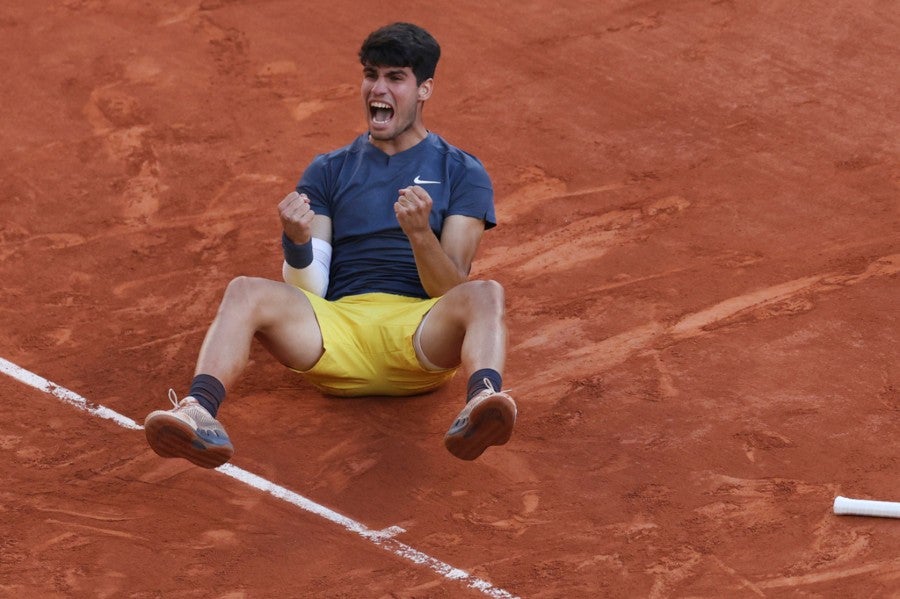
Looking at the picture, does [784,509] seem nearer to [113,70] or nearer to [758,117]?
[758,117]

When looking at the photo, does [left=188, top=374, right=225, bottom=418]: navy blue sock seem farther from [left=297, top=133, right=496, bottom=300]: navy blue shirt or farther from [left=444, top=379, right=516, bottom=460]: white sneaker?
[left=297, top=133, right=496, bottom=300]: navy blue shirt

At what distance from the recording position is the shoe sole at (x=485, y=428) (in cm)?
572

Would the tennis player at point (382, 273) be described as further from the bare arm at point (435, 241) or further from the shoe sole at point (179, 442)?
the shoe sole at point (179, 442)

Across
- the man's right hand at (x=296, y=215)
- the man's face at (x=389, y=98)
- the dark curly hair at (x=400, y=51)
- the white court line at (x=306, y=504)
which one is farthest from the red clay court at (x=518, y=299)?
the dark curly hair at (x=400, y=51)

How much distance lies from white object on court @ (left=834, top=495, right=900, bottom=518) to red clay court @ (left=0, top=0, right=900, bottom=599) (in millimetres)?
37

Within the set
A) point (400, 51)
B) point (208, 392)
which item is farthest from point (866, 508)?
point (400, 51)

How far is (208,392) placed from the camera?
6.07m

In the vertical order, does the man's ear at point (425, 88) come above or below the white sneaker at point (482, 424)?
above

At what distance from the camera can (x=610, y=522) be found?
6.20 metres

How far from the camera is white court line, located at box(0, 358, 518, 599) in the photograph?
5.90 metres

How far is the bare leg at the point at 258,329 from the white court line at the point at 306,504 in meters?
0.55

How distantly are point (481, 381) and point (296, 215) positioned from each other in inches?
47.0

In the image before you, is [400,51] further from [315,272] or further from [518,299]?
[518,299]

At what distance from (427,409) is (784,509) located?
178cm
